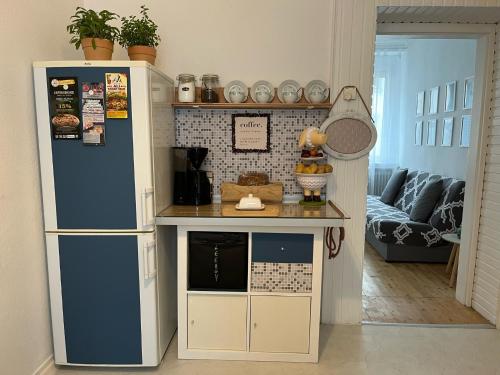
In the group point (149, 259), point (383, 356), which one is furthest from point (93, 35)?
point (383, 356)

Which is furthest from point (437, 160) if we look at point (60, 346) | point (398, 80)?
point (60, 346)

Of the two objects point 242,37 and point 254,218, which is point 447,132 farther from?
point 254,218

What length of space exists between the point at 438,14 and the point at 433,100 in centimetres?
244

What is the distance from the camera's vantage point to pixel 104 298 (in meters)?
2.01

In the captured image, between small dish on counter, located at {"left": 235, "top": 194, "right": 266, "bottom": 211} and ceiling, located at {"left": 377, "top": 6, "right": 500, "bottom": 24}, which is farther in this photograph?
ceiling, located at {"left": 377, "top": 6, "right": 500, "bottom": 24}

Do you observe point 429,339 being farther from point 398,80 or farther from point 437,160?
point 398,80

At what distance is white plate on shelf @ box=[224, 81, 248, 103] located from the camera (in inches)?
94.7

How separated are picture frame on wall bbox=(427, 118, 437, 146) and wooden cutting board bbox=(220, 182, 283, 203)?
3.07 metres

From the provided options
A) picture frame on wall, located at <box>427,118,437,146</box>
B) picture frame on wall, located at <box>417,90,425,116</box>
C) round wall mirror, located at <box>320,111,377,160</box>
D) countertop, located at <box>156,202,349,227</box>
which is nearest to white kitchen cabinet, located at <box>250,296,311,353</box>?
countertop, located at <box>156,202,349,227</box>

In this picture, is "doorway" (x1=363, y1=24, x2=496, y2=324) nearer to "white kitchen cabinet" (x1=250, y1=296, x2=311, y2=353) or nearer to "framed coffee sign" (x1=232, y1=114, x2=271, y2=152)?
"white kitchen cabinet" (x1=250, y1=296, x2=311, y2=353)

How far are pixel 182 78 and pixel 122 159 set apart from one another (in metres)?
0.76

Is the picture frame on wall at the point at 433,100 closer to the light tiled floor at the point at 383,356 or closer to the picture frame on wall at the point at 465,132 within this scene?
the picture frame on wall at the point at 465,132

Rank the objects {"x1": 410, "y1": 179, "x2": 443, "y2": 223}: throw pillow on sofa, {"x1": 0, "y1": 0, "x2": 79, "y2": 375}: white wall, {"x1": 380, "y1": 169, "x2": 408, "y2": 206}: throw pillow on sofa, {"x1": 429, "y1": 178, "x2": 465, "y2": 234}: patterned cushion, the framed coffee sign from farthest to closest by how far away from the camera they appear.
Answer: {"x1": 380, "y1": 169, "x2": 408, "y2": 206}: throw pillow on sofa < {"x1": 410, "y1": 179, "x2": 443, "y2": 223}: throw pillow on sofa < {"x1": 429, "y1": 178, "x2": 465, "y2": 234}: patterned cushion < the framed coffee sign < {"x1": 0, "y1": 0, "x2": 79, "y2": 375}: white wall

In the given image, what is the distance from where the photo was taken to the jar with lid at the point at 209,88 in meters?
2.39
